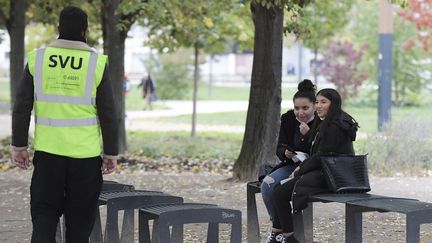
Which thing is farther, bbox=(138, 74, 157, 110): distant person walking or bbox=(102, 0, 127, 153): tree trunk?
bbox=(138, 74, 157, 110): distant person walking

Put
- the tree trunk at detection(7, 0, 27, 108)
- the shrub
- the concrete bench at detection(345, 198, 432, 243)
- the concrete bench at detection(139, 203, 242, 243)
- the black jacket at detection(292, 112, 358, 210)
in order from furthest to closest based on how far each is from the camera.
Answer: the tree trunk at detection(7, 0, 27, 108) < the shrub < the black jacket at detection(292, 112, 358, 210) < the concrete bench at detection(345, 198, 432, 243) < the concrete bench at detection(139, 203, 242, 243)

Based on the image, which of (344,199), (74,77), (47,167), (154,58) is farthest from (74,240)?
(154,58)

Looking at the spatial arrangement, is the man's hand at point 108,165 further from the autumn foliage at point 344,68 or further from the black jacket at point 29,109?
the autumn foliage at point 344,68

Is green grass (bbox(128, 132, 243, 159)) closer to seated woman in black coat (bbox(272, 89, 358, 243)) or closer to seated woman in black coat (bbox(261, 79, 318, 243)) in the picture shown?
seated woman in black coat (bbox(261, 79, 318, 243))

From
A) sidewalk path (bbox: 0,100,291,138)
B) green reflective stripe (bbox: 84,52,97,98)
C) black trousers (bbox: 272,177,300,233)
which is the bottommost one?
sidewalk path (bbox: 0,100,291,138)

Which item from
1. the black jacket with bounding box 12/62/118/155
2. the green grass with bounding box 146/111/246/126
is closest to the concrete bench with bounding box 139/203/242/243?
the black jacket with bounding box 12/62/118/155

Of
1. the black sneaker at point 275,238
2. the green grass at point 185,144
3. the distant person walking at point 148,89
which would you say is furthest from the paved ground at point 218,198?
the distant person walking at point 148,89

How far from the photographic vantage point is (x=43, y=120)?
5621mm

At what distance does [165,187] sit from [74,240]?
686cm

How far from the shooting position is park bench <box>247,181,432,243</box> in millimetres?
6090

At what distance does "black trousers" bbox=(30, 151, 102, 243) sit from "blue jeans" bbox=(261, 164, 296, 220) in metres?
2.11

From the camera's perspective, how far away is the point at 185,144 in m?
20.2

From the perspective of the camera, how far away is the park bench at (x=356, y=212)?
6.09 metres

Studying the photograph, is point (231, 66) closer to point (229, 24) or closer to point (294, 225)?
point (229, 24)
